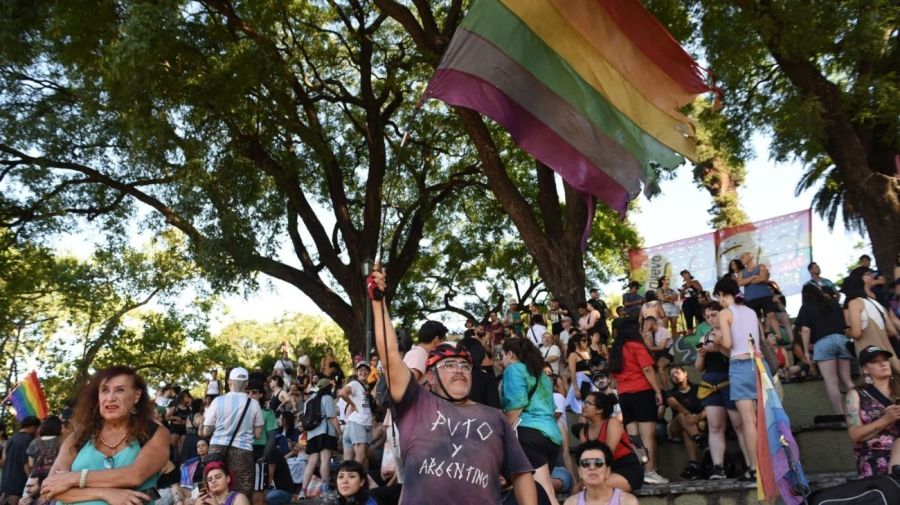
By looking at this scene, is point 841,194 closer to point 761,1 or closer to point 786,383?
point 761,1

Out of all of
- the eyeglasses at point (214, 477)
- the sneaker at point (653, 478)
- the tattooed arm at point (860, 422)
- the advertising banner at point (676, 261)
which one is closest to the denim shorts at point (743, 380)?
the tattooed arm at point (860, 422)

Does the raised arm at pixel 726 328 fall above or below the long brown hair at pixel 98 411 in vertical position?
above

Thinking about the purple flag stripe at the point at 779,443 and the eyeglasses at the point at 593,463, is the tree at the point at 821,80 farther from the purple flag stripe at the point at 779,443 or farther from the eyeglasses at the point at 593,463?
the eyeglasses at the point at 593,463

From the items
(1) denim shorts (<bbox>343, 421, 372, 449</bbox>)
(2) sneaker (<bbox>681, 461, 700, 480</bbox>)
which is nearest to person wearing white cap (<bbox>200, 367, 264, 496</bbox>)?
(1) denim shorts (<bbox>343, 421, 372, 449</bbox>)

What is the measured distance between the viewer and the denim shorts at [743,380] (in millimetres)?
7559

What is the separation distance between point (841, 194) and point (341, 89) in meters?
17.1

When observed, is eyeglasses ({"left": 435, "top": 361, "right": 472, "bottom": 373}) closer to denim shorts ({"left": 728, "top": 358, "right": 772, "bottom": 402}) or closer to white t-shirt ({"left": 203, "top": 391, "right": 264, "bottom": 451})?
denim shorts ({"left": 728, "top": 358, "right": 772, "bottom": 402})

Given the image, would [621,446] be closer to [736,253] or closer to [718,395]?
[718,395]

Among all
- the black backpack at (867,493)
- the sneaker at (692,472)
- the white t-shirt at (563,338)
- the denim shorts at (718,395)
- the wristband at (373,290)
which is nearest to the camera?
the wristband at (373,290)

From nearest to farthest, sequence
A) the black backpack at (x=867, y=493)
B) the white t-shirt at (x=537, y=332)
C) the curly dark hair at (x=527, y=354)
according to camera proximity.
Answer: the black backpack at (x=867, y=493)
the curly dark hair at (x=527, y=354)
the white t-shirt at (x=537, y=332)

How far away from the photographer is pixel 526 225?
15.8 m

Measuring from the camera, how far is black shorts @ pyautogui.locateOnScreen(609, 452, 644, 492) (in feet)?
24.2

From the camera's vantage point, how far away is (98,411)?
14.3ft

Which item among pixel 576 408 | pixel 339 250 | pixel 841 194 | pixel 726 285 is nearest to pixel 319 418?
pixel 576 408
